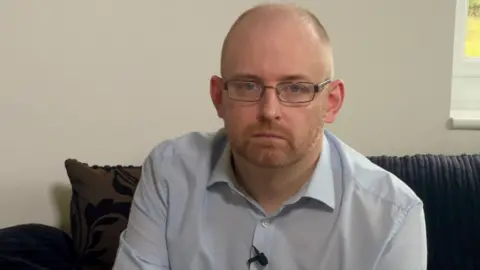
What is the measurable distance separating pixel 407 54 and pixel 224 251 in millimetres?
1008

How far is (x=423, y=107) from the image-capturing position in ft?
6.84

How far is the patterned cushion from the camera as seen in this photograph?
72.6 inches

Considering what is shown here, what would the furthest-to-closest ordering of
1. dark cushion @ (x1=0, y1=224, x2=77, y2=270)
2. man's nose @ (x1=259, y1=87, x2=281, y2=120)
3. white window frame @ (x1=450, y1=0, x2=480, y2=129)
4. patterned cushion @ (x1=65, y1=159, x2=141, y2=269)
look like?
white window frame @ (x1=450, y1=0, x2=480, y2=129) → patterned cushion @ (x1=65, y1=159, x2=141, y2=269) → dark cushion @ (x1=0, y1=224, x2=77, y2=270) → man's nose @ (x1=259, y1=87, x2=281, y2=120)

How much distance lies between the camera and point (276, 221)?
138 cm

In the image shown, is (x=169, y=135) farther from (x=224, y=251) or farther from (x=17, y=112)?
(x=224, y=251)

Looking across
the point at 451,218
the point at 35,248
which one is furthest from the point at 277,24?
the point at 35,248

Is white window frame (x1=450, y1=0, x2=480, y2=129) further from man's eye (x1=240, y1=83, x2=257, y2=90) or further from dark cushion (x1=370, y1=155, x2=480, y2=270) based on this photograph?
man's eye (x1=240, y1=83, x2=257, y2=90)

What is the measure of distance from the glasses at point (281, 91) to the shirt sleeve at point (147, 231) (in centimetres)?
31

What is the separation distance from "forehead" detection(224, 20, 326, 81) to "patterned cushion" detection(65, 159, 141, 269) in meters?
0.71

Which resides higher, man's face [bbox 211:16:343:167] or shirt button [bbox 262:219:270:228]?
man's face [bbox 211:16:343:167]

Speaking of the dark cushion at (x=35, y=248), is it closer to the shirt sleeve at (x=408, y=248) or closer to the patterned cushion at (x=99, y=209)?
the patterned cushion at (x=99, y=209)

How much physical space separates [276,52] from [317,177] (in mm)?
294

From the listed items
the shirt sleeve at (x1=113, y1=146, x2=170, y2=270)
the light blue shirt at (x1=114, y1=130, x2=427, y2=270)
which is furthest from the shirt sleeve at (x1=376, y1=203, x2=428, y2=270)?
the shirt sleeve at (x1=113, y1=146, x2=170, y2=270)

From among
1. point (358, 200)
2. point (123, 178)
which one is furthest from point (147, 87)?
point (358, 200)
